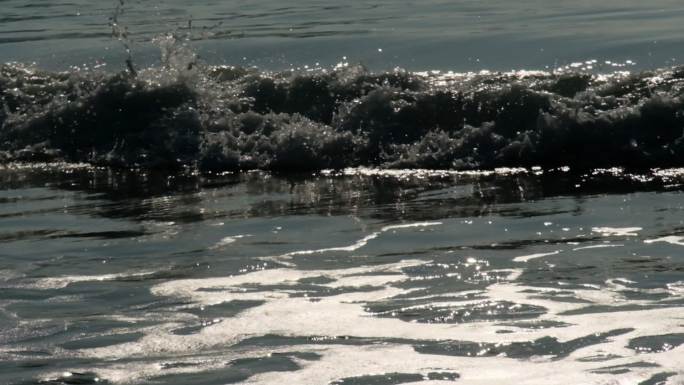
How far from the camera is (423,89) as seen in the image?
1116 centimetres

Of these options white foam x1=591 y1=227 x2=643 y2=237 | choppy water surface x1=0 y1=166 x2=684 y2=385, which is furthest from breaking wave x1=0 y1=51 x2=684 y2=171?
white foam x1=591 y1=227 x2=643 y2=237

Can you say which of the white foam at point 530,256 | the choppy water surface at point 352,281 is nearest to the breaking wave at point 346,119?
the choppy water surface at point 352,281

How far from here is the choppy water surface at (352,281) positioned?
5.03 m

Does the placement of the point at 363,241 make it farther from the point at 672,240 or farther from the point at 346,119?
the point at 346,119

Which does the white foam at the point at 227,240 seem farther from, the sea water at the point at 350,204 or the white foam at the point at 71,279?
the white foam at the point at 71,279

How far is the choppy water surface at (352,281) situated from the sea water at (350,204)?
21 mm

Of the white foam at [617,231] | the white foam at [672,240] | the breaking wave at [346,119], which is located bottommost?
the white foam at [672,240]

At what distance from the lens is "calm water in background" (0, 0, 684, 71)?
13.1 meters

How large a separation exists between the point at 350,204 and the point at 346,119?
2406mm

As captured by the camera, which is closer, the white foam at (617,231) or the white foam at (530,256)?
the white foam at (530,256)

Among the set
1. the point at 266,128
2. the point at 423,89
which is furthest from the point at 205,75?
the point at 423,89

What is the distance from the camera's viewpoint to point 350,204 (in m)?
8.59

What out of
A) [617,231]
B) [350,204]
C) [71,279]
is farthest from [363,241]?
[71,279]

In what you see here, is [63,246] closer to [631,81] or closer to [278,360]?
[278,360]
